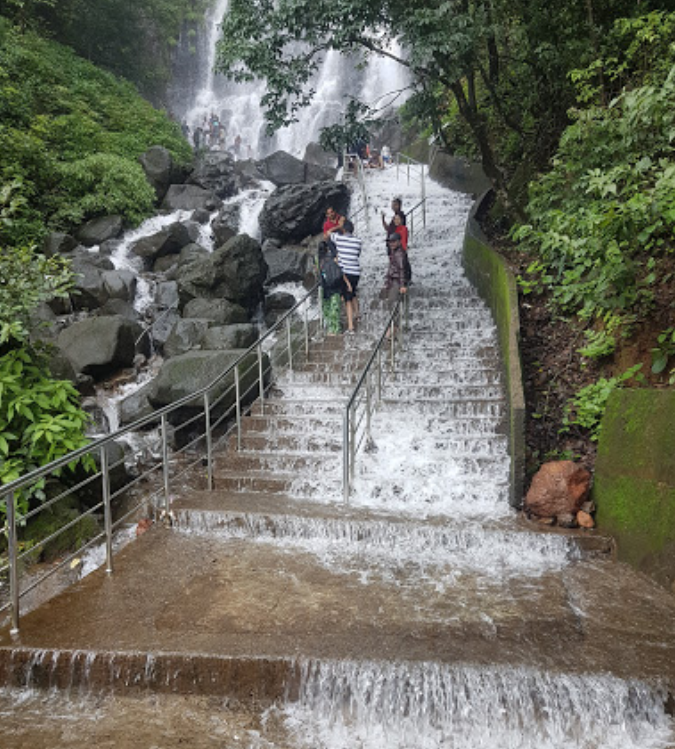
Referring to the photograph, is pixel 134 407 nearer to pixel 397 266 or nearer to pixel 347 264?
pixel 347 264

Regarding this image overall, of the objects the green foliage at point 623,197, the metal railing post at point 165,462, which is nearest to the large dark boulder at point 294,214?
the green foliage at point 623,197

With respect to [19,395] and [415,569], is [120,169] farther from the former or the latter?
[415,569]

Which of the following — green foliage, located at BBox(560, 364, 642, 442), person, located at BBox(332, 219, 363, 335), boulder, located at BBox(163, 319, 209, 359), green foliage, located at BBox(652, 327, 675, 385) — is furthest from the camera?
boulder, located at BBox(163, 319, 209, 359)

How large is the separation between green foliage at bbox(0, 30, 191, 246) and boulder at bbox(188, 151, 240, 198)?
108 cm

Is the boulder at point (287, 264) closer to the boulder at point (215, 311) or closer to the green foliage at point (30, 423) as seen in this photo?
the boulder at point (215, 311)

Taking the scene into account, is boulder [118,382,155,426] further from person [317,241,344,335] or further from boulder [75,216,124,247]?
boulder [75,216,124,247]

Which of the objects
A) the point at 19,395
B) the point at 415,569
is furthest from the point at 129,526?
the point at 415,569

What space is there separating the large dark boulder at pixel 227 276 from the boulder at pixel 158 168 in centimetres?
684

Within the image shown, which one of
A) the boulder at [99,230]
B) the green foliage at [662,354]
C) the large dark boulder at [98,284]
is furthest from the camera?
the boulder at [99,230]

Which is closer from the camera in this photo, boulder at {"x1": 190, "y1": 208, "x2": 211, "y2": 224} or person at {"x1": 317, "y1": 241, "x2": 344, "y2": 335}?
person at {"x1": 317, "y1": 241, "x2": 344, "y2": 335}

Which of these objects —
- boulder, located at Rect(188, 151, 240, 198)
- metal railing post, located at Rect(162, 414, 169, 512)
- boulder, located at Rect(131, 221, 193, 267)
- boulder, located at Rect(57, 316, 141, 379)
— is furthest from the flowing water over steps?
boulder, located at Rect(188, 151, 240, 198)

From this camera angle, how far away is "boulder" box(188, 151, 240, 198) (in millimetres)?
19469

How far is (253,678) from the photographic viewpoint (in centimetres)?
346

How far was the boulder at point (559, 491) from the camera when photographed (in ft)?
18.3
